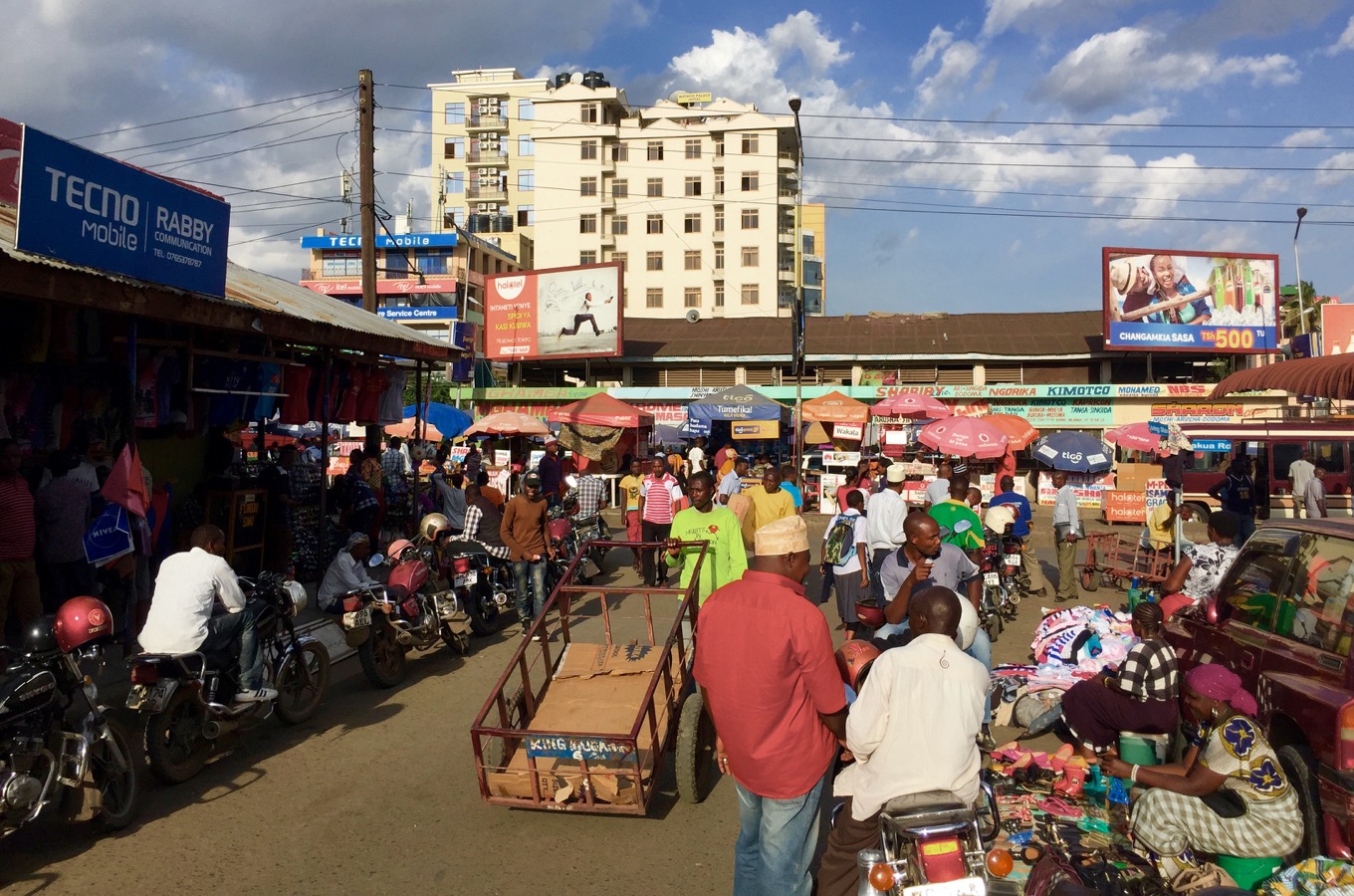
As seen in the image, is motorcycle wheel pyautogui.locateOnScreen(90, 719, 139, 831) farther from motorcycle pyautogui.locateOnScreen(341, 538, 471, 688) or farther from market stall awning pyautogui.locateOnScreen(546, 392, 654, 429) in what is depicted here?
market stall awning pyautogui.locateOnScreen(546, 392, 654, 429)

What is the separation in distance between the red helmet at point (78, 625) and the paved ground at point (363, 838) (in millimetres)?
1074

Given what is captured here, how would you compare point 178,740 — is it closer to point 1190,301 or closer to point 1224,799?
point 1224,799

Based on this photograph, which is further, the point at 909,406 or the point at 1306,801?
the point at 909,406

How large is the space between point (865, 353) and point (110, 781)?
3096 cm

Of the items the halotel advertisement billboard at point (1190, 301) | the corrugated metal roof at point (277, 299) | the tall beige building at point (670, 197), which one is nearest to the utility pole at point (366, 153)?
the corrugated metal roof at point (277, 299)

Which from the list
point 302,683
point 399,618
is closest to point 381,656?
point 399,618

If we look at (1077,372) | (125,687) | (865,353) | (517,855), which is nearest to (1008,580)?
(517,855)

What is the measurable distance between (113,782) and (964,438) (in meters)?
14.9

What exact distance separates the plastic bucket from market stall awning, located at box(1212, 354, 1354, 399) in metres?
6.53

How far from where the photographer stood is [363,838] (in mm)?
5305

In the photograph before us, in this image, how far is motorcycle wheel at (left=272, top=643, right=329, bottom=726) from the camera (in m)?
7.24

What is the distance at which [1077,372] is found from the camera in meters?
34.6

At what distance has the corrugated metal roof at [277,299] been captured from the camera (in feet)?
24.4

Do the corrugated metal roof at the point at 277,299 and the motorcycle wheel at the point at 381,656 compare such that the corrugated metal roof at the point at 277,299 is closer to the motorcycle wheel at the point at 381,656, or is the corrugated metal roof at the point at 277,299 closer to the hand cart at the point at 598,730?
the motorcycle wheel at the point at 381,656
